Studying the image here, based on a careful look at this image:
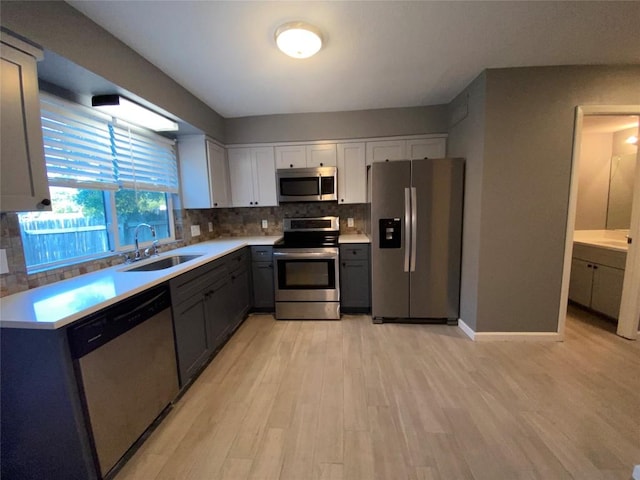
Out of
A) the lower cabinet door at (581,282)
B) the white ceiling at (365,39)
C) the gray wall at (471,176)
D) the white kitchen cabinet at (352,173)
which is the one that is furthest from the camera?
the white kitchen cabinet at (352,173)

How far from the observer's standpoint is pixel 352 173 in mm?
3375

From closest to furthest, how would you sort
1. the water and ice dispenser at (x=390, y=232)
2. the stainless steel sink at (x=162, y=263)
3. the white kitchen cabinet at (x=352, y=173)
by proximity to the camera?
the stainless steel sink at (x=162, y=263)
the water and ice dispenser at (x=390, y=232)
the white kitchen cabinet at (x=352, y=173)

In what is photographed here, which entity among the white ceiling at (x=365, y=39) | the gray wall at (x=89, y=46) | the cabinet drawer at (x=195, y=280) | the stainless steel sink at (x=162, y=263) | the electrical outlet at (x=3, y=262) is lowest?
the cabinet drawer at (x=195, y=280)

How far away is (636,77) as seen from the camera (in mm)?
2225

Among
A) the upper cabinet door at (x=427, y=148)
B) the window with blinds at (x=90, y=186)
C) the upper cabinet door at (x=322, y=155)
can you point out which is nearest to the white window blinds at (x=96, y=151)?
the window with blinds at (x=90, y=186)

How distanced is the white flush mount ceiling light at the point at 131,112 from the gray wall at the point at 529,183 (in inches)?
116

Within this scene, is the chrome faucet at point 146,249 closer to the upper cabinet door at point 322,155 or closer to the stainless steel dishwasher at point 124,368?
the stainless steel dishwasher at point 124,368

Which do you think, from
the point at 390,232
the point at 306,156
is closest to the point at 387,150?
the point at 306,156

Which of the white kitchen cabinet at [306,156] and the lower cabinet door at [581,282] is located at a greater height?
the white kitchen cabinet at [306,156]

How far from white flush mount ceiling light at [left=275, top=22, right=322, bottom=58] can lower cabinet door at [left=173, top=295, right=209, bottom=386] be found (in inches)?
77.0

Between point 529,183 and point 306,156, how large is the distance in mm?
2412

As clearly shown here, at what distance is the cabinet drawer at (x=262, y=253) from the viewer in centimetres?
315

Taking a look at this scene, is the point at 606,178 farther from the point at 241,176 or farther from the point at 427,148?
the point at 241,176

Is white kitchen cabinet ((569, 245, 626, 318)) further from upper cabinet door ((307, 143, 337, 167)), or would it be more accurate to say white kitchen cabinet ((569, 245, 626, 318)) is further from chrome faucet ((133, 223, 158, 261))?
chrome faucet ((133, 223, 158, 261))
